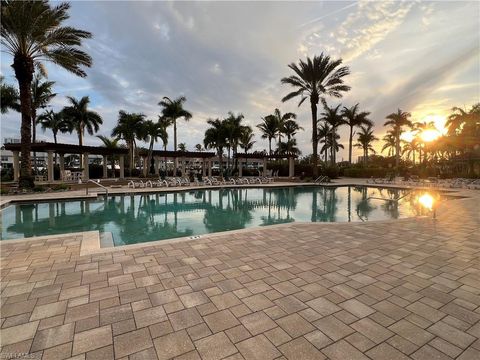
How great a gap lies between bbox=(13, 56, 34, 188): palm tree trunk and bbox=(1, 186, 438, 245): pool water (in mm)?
3786

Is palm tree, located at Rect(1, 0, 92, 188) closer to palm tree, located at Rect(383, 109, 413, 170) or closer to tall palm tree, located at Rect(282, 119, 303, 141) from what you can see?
tall palm tree, located at Rect(282, 119, 303, 141)

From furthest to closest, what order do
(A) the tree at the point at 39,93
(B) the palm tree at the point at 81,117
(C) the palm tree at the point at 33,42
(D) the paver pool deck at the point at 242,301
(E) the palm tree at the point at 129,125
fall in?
(E) the palm tree at the point at 129,125 → (B) the palm tree at the point at 81,117 → (A) the tree at the point at 39,93 → (C) the palm tree at the point at 33,42 → (D) the paver pool deck at the point at 242,301

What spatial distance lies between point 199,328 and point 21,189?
55.1 ft

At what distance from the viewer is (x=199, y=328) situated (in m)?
2.55

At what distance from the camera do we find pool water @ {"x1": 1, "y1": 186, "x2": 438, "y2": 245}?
7.73 metres

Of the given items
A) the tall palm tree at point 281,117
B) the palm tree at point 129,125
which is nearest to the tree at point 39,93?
the palm tree at point 129,125

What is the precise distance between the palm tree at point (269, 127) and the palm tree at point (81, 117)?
2085 cm

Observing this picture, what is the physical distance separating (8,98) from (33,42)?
40.8 ft

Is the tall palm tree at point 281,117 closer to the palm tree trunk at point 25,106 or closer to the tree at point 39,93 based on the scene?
the tree at point 39,93

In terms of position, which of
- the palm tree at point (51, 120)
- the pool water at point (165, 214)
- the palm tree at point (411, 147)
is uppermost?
the palm tree at point (51, 120)

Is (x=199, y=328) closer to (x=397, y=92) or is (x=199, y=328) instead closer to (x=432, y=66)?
(x=432, y=66)

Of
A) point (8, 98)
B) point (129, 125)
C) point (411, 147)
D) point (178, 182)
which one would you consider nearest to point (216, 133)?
point (129, 125)

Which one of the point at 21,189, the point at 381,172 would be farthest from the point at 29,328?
the point at 381,172

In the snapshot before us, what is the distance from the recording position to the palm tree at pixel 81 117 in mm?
27438
